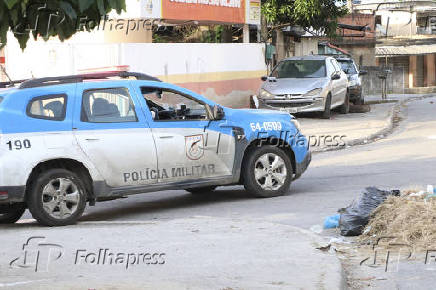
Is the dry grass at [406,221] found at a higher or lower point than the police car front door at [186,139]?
lower

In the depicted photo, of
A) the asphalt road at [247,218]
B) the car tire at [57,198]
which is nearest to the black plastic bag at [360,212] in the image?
the asphalt road at [247,218]

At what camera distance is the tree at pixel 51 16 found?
5129 mm

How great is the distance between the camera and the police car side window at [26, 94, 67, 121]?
A: 9.95 m

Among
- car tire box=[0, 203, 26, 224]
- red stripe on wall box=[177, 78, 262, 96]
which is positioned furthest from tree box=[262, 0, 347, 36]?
car tire box=[0, 203, 26, 224]

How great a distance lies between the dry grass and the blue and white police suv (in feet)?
9.61

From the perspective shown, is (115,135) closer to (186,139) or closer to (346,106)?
(186,139)

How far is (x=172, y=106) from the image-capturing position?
1140 cm

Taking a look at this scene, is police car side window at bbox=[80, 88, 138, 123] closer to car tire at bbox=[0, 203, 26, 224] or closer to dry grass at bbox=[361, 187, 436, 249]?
car tire at bbox=[0, 203, 26, 224]

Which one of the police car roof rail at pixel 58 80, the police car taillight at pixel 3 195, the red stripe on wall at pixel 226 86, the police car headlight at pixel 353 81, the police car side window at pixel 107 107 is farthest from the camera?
the police car headlight at pixel 353 81

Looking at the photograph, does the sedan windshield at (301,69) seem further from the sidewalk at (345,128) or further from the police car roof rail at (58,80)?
the police car roof rail at (58,80)

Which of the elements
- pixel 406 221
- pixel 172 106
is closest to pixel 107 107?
pixel 172 106

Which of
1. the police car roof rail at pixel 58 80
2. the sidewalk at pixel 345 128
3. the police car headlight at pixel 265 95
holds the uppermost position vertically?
the police car roof rail at pixel 58 80

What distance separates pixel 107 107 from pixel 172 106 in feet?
4.06

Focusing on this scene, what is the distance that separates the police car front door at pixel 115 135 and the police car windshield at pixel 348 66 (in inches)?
773
